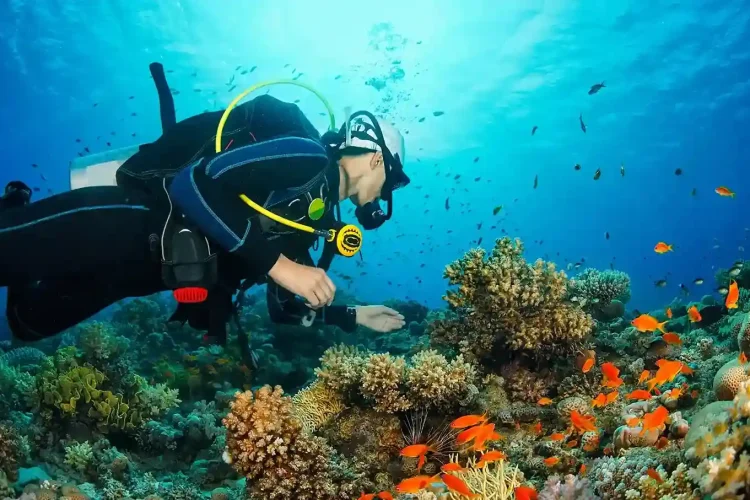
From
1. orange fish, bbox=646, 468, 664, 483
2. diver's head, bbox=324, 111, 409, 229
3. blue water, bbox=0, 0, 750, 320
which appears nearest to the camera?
orange fish, bbox=646, 468, 664, 483

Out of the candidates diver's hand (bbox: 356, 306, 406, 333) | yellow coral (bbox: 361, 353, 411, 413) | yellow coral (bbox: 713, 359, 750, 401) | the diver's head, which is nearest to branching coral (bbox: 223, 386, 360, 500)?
yellow coral (bbox: 361, 353, 411, 413)

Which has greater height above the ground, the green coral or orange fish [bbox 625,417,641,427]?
the green coral

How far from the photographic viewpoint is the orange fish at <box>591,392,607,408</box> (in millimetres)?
4630

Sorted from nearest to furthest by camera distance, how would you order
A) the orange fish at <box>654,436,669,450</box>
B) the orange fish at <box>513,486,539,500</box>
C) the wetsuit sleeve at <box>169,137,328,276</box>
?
1. the orange fish at <box>513,486,539,500</box>
2. the wetsuit sleeve at <box>169,137,328,276</box>
3. the orange fish at <box>654,436,669,450</box>

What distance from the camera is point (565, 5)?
25016mm

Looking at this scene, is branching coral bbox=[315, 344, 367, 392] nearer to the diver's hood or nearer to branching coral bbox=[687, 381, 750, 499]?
the diver's hood

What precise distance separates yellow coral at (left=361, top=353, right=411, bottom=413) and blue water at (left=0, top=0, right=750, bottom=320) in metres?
17.1

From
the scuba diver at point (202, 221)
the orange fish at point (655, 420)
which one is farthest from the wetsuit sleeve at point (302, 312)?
the orange fish at point (655, 420)

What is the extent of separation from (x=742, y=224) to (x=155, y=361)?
110729 millimetres

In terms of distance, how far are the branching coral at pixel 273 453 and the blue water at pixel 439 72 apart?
18.1 metres

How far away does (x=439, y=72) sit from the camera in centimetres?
3572

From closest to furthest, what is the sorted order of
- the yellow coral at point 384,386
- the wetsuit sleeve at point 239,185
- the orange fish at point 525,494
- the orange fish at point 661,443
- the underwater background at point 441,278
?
the orange fish at point 525,494 → the wetsuit sleeve at point 239,185 → the orange fish at point 661,443 → the underwater background at point 441,278 → the yellow coral at point 384,386

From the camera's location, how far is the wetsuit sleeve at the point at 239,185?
344 cm

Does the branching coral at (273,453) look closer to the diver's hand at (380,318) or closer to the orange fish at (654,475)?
the diver's hand at (380,318)
